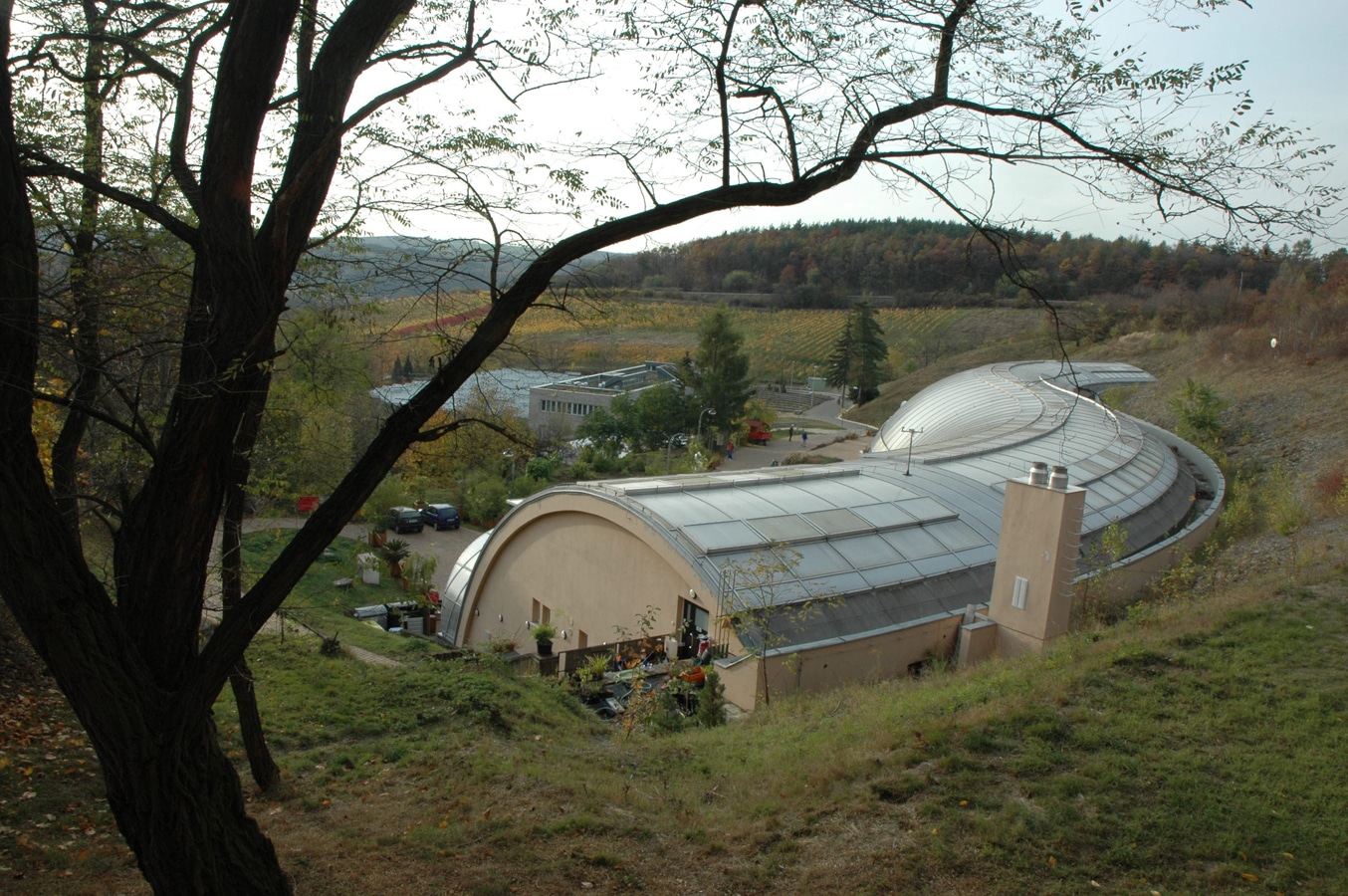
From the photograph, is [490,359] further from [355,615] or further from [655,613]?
[355,615]

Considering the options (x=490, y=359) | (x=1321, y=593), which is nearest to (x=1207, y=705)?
(x=1321, y=593)

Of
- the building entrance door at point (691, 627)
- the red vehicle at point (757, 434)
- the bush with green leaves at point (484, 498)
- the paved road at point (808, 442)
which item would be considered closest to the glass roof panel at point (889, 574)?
the building entrance door at point (691, 627)

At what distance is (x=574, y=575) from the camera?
1633cm

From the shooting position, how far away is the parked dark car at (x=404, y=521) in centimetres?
3356

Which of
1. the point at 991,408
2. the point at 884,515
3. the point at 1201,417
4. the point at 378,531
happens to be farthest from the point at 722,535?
the point at 1201,417

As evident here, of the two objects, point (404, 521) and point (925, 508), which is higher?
point (925, 508)

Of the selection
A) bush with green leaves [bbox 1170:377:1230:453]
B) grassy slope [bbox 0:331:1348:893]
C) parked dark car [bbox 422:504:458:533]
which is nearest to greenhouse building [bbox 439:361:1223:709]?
grassy slope [bbox 0:331:1348:893]

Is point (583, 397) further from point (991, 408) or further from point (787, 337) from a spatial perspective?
point (787, 337)

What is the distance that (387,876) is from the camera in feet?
18.2

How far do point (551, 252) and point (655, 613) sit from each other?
32.6ft

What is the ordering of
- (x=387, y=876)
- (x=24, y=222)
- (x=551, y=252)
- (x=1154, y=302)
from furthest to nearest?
(x=1154, y=302), (x=387, y=876), (x=551, y=252), (x=24, y=222)

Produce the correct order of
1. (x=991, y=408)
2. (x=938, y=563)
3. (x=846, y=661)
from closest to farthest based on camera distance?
(x=846, y=661), (x=938, y=563), (x=991, y=408)

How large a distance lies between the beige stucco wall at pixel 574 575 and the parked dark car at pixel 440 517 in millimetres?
15218

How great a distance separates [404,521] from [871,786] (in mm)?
29824
